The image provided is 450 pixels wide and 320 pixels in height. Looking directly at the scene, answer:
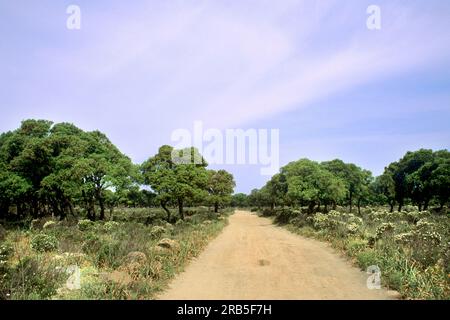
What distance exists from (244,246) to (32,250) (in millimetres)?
10571

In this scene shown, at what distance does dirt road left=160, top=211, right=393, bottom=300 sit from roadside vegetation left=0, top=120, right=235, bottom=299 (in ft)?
2.98

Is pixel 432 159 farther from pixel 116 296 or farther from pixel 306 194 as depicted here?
pixel 116 296

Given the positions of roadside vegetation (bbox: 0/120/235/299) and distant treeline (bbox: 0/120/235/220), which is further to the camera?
distant treeline (bbox: 0/120/235/220)

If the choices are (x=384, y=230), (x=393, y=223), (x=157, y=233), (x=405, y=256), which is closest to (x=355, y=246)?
(x=384, y=230)

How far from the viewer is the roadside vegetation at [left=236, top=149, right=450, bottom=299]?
1073 centimetres

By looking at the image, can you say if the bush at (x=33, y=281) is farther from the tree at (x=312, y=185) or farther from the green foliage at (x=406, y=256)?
the tree at (x=312, y=185)

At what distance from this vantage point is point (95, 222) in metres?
27.0

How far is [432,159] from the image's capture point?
4359cm

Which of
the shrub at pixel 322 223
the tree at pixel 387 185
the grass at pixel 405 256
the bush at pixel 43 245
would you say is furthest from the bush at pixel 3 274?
the tree at pixel 387 185

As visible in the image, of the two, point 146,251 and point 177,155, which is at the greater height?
point 177,155

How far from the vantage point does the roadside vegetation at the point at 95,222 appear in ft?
32.9

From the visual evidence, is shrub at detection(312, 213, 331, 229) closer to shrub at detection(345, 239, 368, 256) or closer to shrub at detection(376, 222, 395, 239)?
shrub at detection(376, 222, 395, 239)

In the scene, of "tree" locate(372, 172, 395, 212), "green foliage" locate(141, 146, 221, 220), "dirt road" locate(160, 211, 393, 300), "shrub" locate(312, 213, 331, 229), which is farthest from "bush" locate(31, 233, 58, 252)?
"tree" locate(372, 172, 395, 212)
